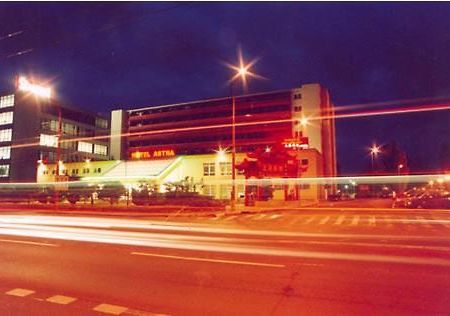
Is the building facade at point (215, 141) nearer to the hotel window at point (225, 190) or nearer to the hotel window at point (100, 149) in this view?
the hotel window at point (225, 190)

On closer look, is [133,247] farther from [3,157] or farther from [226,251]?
[3,157]

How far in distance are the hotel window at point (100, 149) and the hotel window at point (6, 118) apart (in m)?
20.6

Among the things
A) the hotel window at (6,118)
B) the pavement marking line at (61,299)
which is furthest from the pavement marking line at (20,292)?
the hotel window at (6,118)

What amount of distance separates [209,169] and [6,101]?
5202 cm

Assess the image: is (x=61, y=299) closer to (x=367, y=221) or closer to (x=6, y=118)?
(x=367, y=221)

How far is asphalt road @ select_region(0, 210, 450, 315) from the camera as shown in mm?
6164

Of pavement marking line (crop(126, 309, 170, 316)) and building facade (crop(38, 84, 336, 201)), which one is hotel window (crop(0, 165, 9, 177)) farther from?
pavement marking line (crop(126, 309, 170, 316))

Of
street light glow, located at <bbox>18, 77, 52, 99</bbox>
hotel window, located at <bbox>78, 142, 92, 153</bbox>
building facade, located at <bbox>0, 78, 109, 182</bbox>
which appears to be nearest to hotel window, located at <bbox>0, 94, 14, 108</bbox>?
building facade, located at <bbox>0, 78, 109, 182</bbox>

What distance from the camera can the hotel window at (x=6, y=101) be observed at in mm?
85938

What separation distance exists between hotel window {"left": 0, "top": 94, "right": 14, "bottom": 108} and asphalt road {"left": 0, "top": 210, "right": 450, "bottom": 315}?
8323 centimetres

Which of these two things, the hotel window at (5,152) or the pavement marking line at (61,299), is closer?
the pavement marking line at (61,299)

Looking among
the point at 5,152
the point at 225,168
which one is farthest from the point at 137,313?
the point at 5,152

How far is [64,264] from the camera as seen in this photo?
9.59 m

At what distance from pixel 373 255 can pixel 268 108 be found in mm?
88503
